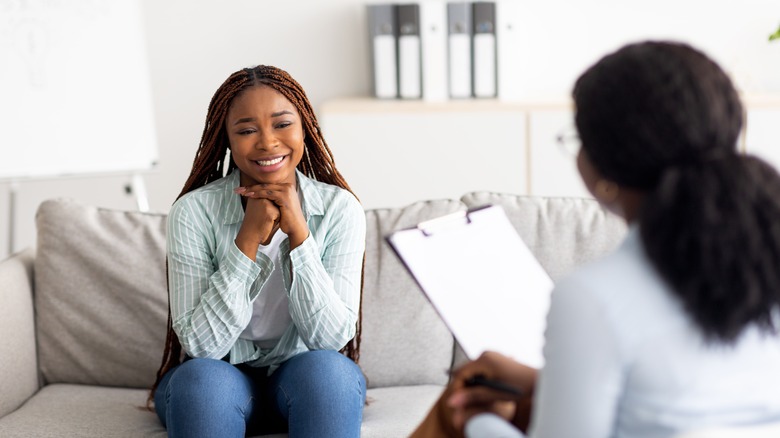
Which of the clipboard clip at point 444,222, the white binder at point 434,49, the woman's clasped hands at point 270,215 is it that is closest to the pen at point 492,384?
the clipboard clip at point 444,222

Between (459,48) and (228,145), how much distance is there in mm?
1642

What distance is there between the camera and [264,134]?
1774 mm

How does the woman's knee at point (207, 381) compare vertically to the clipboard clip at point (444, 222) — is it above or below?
below

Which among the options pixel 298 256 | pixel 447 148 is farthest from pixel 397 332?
pixel 447 148

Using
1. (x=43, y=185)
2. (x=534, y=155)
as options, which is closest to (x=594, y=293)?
(x=534, y=155)

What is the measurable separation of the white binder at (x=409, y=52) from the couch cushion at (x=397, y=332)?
1407mm

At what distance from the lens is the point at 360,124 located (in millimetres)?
3410

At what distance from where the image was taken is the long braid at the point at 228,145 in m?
1.83

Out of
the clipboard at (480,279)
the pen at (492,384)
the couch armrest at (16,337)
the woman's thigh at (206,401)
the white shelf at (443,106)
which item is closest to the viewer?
the pen at (492,384)

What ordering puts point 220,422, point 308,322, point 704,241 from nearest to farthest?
point 704,241, point 220,422, point 308,322

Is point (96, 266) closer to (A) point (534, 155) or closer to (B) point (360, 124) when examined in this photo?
(B) point (360, 124)

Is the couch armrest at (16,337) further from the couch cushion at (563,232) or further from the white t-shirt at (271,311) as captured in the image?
the couch cushion at (563,232)

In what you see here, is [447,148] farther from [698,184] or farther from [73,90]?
[698,184]

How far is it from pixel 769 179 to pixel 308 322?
102cm
